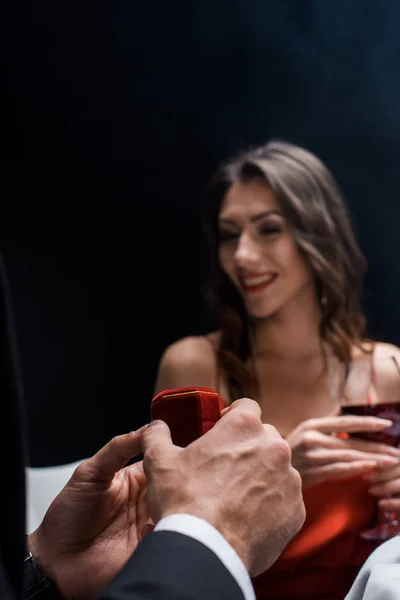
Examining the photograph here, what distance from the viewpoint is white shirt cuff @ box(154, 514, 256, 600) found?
0.40m

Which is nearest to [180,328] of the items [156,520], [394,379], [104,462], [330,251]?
[330,251]

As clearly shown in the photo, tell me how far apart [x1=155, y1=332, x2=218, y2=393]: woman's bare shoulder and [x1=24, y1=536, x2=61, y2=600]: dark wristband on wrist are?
1.54 feet

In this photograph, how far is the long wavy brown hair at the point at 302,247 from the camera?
1045 millimetres

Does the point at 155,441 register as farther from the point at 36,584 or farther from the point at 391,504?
the point at 391,504

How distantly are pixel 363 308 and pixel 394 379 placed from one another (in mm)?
305

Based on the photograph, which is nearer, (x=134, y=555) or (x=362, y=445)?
(x=134, y=555)

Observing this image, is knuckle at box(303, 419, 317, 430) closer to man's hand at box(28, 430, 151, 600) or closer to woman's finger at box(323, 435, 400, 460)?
woman's finger at box(323, 435, 400, 460)

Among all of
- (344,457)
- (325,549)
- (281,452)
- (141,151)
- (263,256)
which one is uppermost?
(141,151)

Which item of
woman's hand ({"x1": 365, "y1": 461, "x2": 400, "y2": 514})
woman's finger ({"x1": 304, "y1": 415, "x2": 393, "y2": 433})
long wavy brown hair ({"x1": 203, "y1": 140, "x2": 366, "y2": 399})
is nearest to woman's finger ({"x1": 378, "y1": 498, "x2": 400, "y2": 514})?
woman's hand ({"x1": 365, "y1": 461, "x2": 400, "y2": 514})

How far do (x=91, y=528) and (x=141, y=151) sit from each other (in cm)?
76

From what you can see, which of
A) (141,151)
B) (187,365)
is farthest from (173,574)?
(141,151)

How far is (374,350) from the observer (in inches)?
40.5

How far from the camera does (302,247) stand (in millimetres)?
1049

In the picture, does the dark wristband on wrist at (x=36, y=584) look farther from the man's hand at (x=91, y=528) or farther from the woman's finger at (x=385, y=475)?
the woman's finger at (x=385, y=475)
